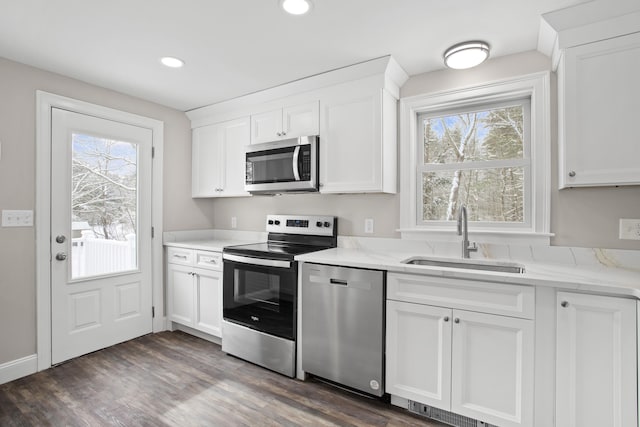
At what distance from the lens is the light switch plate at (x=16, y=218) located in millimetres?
2256

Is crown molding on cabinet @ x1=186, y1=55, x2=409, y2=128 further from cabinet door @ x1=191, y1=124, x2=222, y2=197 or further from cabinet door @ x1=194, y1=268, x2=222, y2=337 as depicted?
cabinet door @ x1=194, y1=268, x2=222, y2=337

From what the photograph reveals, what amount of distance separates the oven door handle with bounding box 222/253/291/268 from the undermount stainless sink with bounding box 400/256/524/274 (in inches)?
33.7

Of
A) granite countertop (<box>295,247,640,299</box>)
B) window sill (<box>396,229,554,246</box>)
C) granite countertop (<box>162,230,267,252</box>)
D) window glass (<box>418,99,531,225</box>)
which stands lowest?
granite countertop (<box>295,247,640,299</box>)

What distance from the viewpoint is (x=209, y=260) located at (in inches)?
111

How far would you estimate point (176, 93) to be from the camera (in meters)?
2.93

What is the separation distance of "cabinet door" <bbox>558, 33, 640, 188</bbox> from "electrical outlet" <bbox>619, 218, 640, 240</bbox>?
0.34m

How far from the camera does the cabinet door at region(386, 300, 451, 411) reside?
1.78 meters

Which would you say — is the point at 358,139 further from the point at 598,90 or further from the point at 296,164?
the point at 598,90

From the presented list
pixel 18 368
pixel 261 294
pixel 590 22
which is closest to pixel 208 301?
pixel 261 294

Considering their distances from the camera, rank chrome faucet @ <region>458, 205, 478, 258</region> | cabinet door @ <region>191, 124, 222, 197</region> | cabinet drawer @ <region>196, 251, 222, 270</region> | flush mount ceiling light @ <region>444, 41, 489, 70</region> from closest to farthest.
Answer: flush mount ceiling light @ <region>444, 41, 489, 70</region> < chrome faucet @ <region>458, 205, 478, 258</region> < cabinet drawer @ <region>196, 251, 222, 270</region> < cabinet door @ <region>191, 124, 222, 197</region>

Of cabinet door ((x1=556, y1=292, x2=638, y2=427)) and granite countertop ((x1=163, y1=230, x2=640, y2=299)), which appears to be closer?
cabinet door ((x1=556, y1=292, x2=638, y2=427))

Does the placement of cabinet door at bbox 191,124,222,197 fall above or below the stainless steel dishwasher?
above

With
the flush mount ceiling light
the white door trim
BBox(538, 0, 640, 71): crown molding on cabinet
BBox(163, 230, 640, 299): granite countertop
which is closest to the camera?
BBox(163, 230, 640, 299): granite countertop

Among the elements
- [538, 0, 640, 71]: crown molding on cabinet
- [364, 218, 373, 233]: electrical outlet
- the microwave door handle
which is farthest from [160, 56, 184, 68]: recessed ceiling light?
[538, 0, 640, 71]: crown molding on cabinet
